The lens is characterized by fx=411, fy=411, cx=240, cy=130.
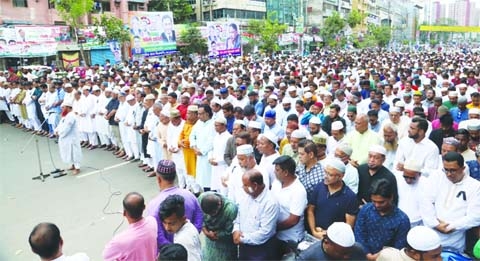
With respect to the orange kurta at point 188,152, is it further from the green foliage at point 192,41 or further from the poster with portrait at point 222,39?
the green foliage at point 192,41

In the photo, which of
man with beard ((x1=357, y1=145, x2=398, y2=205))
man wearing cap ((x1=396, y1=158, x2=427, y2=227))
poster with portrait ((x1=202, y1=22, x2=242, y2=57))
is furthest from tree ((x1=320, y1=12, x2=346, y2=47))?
man wearing cap ((x1=396, y1=158, x2=427, y2=227))

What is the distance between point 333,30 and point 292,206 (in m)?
48.7

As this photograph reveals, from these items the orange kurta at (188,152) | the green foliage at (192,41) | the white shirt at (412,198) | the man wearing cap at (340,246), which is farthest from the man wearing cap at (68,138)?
the green foliage at (192,41)

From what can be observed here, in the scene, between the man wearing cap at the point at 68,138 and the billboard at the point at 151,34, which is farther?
the billboard at the point at 151,34

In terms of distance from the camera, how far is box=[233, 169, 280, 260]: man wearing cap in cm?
336

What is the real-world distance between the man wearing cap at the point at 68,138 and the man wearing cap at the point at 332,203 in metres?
5.64

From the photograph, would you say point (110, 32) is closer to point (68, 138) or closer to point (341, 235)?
point (68, 138)

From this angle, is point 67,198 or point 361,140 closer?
point 361,140

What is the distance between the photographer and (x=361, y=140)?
5137mm

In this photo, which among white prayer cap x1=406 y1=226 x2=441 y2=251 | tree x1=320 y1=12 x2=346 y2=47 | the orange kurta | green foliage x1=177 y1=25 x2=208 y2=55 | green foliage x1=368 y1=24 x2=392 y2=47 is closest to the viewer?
white prayer cap x1=406 y1=226 x2=441 y2=251

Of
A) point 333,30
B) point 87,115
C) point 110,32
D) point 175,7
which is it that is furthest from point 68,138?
point 333,30

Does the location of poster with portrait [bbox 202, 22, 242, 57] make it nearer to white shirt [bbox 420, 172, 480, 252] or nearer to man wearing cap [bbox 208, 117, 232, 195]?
man wearing cap [bbox 208, 117, 232, 195]

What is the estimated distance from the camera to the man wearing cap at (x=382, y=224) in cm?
302

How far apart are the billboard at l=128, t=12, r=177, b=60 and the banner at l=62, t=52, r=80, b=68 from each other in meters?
4.61
